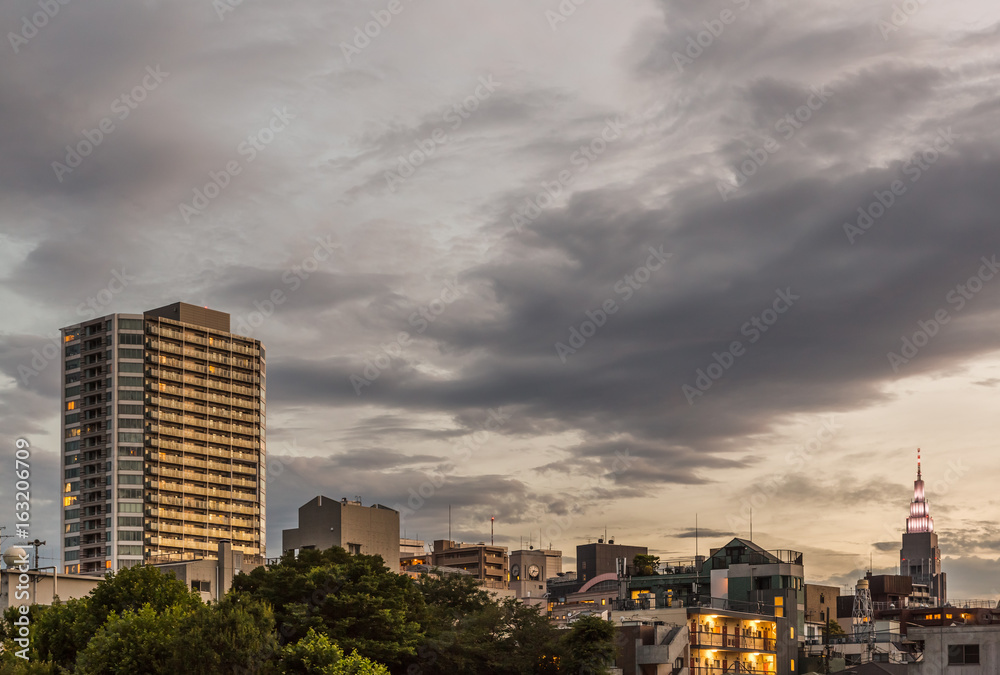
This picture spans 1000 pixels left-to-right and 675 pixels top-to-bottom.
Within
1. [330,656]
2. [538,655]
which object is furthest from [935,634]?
[330,656]

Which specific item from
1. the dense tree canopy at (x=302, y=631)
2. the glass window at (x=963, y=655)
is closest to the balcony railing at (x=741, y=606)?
the dense tree canopy at (x=302, y=631)

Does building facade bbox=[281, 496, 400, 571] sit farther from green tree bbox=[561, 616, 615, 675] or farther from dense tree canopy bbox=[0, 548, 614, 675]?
green tree bbox=[561, 616, 615, 675]

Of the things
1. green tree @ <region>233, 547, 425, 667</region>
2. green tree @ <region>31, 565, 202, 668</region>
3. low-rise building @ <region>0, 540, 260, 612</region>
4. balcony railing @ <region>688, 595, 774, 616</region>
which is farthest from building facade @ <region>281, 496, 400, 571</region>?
green tree @ <region>31, 565, 202, 668</region>

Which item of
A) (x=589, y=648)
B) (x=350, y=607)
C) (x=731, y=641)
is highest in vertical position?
(x=350, y=607)

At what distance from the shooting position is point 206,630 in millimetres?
71438

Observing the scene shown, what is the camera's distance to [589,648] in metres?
91.2

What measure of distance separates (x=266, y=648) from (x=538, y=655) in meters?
25.9

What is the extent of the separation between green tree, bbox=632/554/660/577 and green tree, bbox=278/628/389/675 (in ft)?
351

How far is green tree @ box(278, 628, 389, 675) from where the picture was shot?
75.9m

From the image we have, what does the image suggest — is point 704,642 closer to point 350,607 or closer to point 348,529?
point 350,607

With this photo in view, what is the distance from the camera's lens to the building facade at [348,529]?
6978 inches

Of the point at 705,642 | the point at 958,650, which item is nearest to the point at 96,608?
the point at 958,650

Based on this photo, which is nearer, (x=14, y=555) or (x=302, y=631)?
(x=14, y=555)

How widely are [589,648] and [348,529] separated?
91622mm
